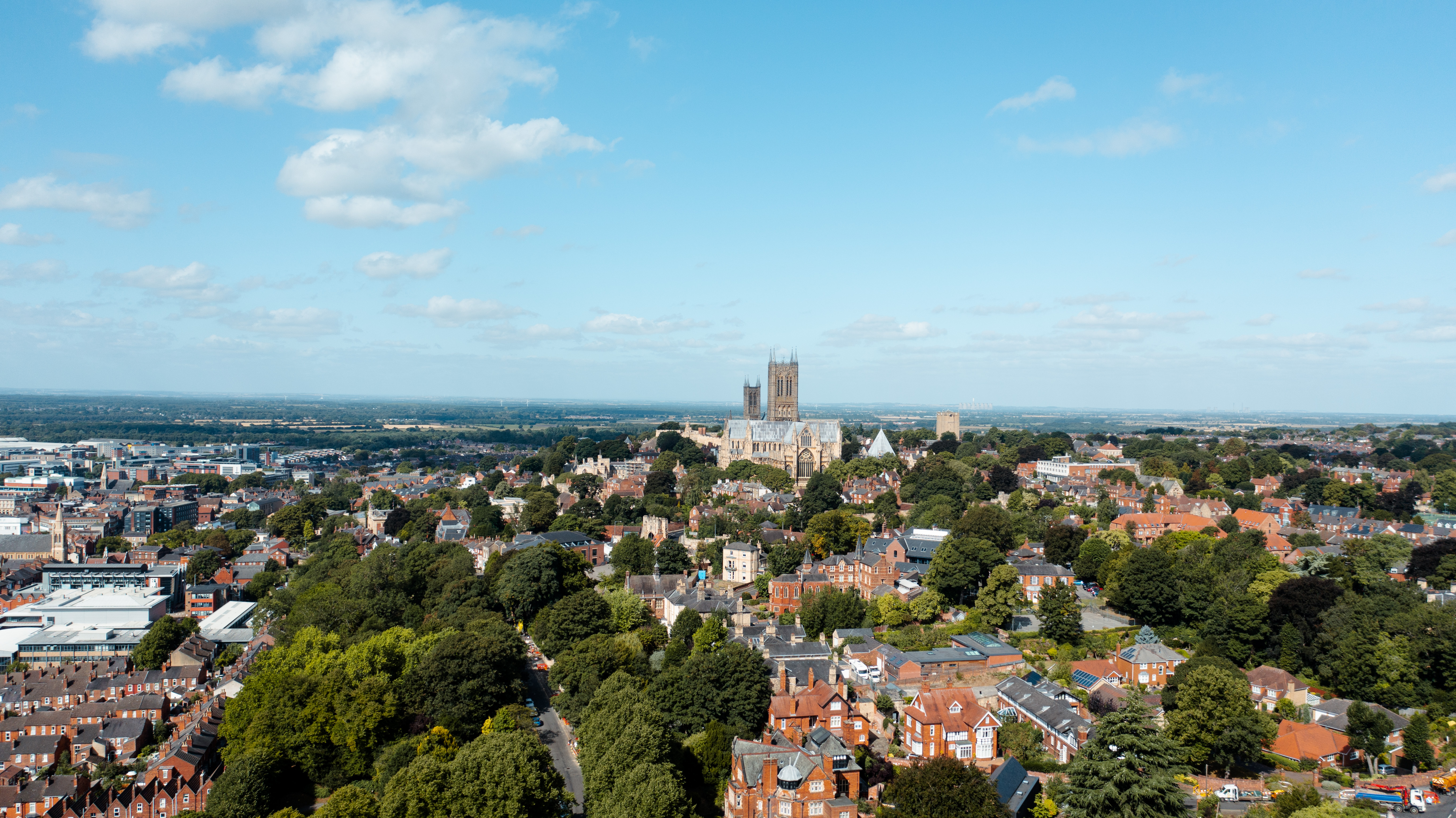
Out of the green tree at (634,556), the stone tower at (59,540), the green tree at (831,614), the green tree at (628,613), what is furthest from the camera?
the stone tower at (59,540)

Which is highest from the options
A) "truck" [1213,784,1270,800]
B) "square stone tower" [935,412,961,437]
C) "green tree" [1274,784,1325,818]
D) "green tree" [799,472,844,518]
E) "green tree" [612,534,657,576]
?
"square stone tower" [935,412,961,437]

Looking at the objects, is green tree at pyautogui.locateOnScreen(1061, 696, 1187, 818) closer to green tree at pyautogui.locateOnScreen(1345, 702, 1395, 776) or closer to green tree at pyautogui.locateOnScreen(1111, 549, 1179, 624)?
green tree at pyautogui.locateOnScreen(1345, 702, 1395, 776)

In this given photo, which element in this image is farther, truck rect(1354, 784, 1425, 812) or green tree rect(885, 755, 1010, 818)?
truck rect(1354, 784, 1425, 812)

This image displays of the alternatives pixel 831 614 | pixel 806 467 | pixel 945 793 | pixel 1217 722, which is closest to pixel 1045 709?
pixel 1217 722

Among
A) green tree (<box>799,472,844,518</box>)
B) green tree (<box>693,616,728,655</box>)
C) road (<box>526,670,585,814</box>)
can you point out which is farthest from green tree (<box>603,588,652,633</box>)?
green tree (<box>799,472,844,518</box>)

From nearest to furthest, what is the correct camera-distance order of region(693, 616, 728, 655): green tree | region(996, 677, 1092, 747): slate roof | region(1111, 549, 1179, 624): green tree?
region(996, 677, 1092, 747): slate roof
region(693, 616, 728, 655): green tree
region(1111, 549, 1179, 624): green tree

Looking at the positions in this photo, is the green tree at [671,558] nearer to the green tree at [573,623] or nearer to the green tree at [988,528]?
the green tree at [573,623]

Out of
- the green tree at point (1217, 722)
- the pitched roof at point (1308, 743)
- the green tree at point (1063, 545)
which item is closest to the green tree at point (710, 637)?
the green tree at point (1217, 722)

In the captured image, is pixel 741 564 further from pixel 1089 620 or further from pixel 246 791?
pixel 246 791
